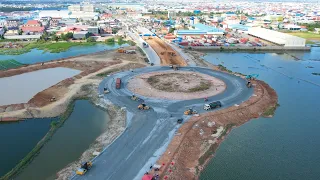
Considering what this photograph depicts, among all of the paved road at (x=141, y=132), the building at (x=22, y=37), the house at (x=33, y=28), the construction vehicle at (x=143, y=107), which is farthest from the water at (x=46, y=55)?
the construction vehicle at (x=143, y=107)

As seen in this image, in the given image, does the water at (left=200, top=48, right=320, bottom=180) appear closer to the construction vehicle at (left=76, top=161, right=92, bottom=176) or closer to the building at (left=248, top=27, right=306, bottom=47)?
the construction vehicle at (left=76, top=161, right=92, bottom=176)

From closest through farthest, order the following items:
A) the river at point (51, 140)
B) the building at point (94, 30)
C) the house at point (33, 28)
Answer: the river at point (51, 140), the building at point (94, 30), the house at point (33, 28)

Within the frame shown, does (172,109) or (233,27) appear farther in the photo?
(233,27)

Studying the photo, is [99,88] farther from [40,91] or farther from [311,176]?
[311,176]

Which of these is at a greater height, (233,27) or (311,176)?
(233,27)

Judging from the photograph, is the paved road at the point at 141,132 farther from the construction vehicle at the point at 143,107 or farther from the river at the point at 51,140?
the river at the point at 51,140

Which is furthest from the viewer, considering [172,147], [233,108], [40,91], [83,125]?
[40,91]

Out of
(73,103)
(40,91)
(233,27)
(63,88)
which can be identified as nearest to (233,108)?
(73,103)
